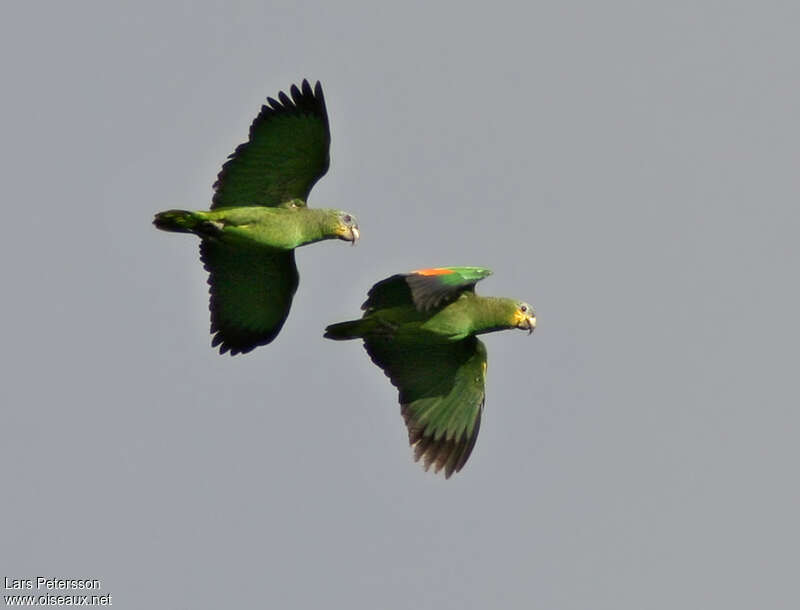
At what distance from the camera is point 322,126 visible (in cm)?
1966

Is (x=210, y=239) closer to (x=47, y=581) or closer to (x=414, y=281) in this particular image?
(x=414, y=281)

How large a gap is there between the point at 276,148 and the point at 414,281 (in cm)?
274

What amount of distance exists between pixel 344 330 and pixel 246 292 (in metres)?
1.84

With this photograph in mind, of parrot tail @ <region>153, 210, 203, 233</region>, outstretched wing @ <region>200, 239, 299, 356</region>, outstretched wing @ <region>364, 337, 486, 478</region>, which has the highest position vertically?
parrot tail @ <region>153, 210, 203, 233</region>

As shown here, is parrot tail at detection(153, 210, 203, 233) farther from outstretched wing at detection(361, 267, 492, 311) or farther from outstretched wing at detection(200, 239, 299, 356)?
outstretched wing at detection(361, 267, 492, 311)

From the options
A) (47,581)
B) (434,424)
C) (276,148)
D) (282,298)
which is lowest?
(47,581)

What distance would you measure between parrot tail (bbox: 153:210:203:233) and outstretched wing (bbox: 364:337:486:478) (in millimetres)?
3031

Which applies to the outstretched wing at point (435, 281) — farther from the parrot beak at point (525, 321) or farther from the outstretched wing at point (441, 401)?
the outstretched wing at point (441, 401)

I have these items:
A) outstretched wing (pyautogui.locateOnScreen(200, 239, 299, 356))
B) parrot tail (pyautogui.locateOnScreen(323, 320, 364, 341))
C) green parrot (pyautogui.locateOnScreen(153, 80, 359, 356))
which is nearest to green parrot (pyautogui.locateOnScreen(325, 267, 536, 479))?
parrot tail (pyautogui.locateOnScreen(323, 320, 364, 341))

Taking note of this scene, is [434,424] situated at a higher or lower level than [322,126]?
lower

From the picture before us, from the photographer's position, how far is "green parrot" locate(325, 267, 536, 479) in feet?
62.7

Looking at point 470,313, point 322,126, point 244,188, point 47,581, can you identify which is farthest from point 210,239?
point 47,581

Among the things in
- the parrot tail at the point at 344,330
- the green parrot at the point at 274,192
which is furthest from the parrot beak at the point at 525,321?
the green parrot at the point at 274,192

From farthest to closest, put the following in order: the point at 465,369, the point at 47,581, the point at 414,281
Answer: the point at 47,581
the point at 465,369
the point at 414,281
